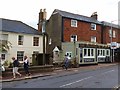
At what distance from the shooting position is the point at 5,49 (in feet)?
119

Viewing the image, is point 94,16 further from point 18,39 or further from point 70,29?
point 18,39

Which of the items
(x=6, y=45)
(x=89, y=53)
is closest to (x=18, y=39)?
(x=6, y=45)

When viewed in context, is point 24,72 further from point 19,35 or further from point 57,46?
point 57,46

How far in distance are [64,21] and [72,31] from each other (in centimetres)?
257

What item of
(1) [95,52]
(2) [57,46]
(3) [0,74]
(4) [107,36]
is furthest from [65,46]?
(3) [0,74]

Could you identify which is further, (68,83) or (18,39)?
(18,39)

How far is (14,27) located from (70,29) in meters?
9.46

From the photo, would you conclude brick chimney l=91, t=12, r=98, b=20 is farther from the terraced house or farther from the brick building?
the terraced house

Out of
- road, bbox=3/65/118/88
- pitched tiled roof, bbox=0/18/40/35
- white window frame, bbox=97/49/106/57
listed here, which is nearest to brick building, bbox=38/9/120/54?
white window frame, bbox=97/49/106/57

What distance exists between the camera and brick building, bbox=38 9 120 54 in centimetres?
4365

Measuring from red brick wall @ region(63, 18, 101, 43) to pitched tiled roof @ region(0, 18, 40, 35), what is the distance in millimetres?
5344

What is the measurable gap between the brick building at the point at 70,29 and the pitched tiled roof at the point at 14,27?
164 inches

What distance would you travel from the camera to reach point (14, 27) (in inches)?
1608

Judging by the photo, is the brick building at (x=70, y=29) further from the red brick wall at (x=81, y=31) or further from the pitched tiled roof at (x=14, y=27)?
the pitched tiled roof at (x=14, y=27)
